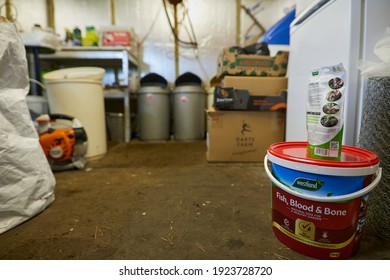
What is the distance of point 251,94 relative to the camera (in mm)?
1298

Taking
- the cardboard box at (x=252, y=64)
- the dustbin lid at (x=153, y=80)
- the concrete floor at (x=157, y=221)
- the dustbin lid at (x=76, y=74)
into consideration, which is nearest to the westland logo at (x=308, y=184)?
the concrete floor at (x=157, y=221)

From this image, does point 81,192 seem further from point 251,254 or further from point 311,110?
point 311,110

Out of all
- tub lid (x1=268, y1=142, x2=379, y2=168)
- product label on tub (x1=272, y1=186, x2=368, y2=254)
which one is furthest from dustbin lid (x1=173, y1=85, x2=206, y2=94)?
product label on tub (x1=272, y1=186, x2=368, y2=254)

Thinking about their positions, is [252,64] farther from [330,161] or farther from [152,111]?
[152,111]

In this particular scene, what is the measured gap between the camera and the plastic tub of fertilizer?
0.45 m

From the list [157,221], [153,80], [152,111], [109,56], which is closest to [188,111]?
[152,111]

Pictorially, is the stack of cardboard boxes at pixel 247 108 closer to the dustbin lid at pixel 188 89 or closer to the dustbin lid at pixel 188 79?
the dustbin lid at pixel 188 89

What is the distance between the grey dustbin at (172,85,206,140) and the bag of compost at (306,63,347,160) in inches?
69.1

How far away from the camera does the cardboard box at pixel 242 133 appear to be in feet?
4.31

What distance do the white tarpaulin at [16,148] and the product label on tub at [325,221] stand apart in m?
0.71

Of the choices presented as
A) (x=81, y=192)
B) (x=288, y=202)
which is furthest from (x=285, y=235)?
(x=81, y=192)

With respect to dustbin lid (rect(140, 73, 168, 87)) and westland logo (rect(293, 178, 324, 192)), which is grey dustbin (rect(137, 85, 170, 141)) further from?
westland logo (rect(293, 178, 324, 192))

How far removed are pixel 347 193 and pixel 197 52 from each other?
2.37 metres
